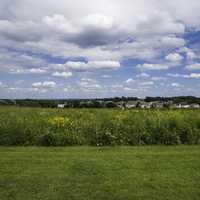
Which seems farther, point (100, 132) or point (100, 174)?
point (100, 132)

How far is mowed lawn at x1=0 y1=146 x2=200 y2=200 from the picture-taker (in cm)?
470

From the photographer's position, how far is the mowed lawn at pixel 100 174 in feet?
15.4

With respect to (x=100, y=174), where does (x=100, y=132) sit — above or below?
above

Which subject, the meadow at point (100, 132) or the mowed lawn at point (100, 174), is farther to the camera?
the meadow at point (100, 132)

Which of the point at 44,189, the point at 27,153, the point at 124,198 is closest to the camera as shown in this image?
the point at 124,198

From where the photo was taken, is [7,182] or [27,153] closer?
[7,182]

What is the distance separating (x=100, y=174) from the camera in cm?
575

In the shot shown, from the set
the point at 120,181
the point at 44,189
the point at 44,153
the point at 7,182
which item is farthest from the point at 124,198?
the point at 44,153

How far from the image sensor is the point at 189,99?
124 feet

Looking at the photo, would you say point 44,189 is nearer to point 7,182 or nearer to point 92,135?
point 7,182

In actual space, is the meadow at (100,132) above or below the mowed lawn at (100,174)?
above

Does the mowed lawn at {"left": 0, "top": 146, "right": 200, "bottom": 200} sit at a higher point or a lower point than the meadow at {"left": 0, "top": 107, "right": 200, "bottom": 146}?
lower

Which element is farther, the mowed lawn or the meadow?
the meadow

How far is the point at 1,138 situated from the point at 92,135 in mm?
2705
